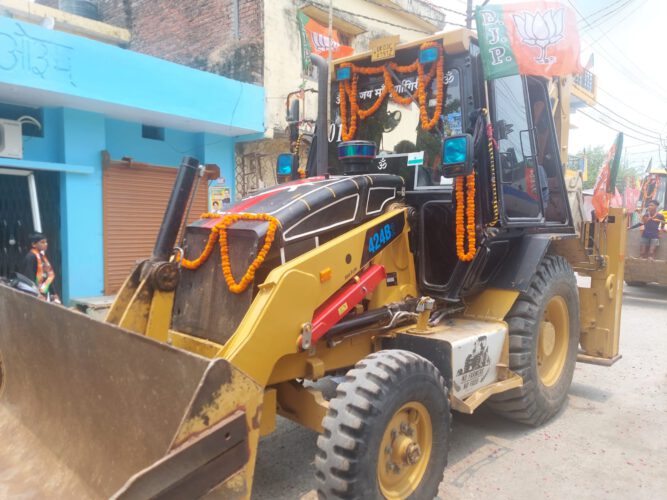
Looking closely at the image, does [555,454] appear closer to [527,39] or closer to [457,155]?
[457,155]

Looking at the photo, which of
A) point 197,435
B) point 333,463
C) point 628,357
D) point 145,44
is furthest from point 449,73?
point 145,44

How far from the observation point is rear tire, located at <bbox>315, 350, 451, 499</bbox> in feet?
7.80

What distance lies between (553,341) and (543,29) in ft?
8.12

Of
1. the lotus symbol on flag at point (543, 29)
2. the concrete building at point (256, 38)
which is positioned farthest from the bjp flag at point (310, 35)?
the lotus symbol on flag at point (543, 29)

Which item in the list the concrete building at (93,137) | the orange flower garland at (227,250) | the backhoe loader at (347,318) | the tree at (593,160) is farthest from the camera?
the tree at (593,160)

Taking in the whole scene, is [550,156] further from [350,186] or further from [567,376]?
[350,186]

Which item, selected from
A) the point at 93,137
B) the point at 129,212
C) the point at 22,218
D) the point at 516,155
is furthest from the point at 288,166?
the point at 22,218

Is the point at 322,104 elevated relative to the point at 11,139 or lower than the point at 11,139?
lower

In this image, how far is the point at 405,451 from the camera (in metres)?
2.64

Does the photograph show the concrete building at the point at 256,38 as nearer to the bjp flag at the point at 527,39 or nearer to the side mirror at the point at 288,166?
the side mirror at the point at 288,166

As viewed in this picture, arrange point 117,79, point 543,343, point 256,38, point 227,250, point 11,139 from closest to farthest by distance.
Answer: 1. point 227,250
2. point 543,343
3. point 11,139
4. point 117,79
5. point 256,38

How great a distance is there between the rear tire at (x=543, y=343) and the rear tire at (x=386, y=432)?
125cm

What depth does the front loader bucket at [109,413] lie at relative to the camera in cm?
194

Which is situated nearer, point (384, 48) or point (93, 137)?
point (384, 48)
